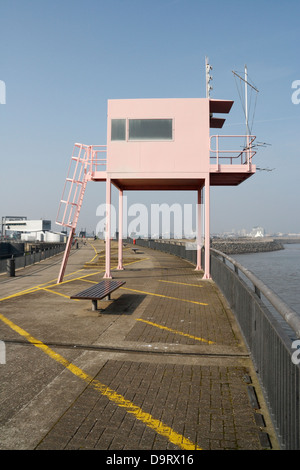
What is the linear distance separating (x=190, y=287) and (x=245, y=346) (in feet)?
20.4

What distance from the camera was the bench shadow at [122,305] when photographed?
8512mm

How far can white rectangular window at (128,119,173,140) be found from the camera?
1411 centimetres

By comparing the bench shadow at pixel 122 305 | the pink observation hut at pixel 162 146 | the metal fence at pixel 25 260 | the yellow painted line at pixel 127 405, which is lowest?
the yellow painted line at pixel 127 405

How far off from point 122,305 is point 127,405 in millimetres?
5363

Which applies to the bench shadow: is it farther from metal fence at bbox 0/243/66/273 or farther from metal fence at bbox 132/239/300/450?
metal fence at bbox 0/243/66/273

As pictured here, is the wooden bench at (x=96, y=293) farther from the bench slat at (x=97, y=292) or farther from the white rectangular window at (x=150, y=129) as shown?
the white rectangular window at (x=150, y=129)

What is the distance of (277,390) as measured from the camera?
339 cm

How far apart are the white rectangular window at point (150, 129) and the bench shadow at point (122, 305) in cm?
724

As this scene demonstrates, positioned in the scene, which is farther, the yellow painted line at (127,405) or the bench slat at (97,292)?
the bench slat at (97,292)

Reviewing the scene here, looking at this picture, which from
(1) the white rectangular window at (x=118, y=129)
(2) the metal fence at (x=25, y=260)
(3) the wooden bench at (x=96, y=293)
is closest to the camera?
(3) the wooden bench at (x=96, y=293)

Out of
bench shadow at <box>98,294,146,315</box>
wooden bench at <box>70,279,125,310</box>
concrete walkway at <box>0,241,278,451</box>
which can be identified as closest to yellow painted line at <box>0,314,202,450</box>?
concrete walkway at <box>0,241,278,451</box>

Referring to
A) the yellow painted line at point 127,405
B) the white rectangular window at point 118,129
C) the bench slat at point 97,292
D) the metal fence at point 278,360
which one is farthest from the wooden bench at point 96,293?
the white rectangular window at point 118,129
